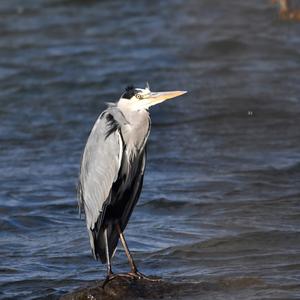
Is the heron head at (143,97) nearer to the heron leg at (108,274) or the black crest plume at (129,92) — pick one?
the black crest plume at (129,92)

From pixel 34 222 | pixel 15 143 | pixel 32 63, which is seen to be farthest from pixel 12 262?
pixel 32 63

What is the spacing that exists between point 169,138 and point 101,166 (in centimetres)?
418

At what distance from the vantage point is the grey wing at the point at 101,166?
6438mm

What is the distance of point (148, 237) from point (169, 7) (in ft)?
32.1

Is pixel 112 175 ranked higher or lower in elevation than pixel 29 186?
higher

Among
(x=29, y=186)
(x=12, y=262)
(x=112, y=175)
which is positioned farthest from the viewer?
(x=29, y=186)

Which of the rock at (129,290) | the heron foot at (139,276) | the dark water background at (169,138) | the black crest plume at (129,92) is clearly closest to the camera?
the rock at (129,290)

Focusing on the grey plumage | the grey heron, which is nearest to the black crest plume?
the grey heron

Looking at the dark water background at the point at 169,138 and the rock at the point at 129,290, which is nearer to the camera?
the rock at the point at 129,290

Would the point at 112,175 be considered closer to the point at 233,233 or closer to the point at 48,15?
the point at 233,233

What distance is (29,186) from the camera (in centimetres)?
925

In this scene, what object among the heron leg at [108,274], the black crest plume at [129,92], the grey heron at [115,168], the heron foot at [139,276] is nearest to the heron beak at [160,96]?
the grey heron at [115,168]

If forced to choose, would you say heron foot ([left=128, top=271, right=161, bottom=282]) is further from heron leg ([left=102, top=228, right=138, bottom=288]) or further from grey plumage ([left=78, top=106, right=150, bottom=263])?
grey plumage ([left=78, top=106, right=150, bottom=263])

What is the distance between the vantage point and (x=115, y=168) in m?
6.45
